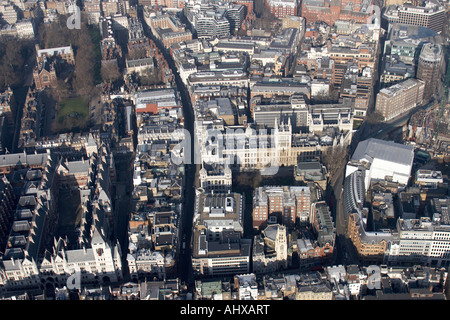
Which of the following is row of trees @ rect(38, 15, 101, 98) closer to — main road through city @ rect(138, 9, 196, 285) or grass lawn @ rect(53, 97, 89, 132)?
grass lawn @ rect(53, 97, 89, 132)

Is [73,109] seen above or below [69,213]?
above

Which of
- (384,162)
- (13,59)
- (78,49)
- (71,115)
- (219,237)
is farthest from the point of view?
(78,49)

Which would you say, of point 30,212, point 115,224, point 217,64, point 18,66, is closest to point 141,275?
point 115,224

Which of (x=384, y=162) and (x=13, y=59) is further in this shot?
(x=13, y=59)

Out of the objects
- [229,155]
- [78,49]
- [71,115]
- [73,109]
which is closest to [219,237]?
[229,155]

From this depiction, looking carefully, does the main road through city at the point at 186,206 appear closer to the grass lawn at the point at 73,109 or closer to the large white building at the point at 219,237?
the large white building at the point at 219,237

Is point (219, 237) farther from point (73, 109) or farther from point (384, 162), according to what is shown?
point (73, 109)
